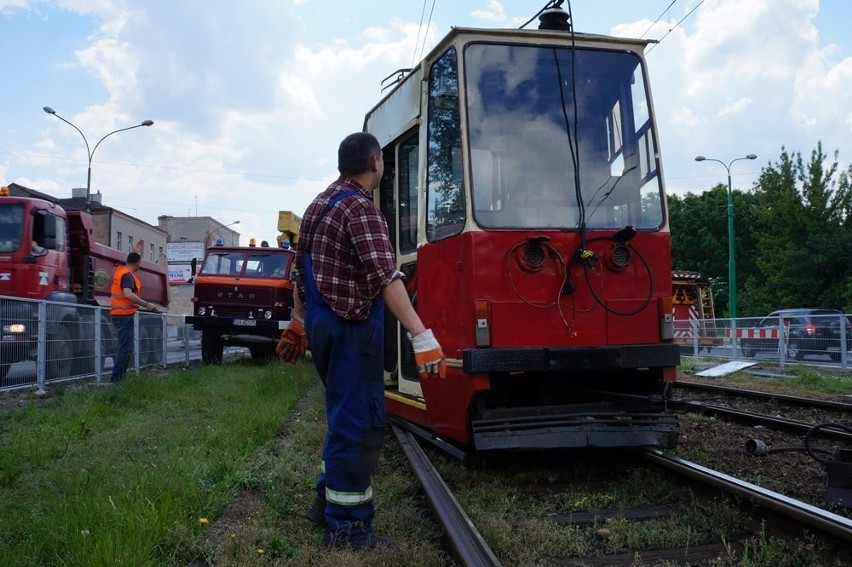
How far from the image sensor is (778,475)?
482 cm

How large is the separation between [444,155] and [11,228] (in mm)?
9319

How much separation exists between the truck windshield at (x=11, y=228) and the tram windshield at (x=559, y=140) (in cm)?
948

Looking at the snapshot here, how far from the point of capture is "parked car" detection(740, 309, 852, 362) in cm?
1397

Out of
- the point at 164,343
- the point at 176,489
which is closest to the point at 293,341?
the point at 176,489

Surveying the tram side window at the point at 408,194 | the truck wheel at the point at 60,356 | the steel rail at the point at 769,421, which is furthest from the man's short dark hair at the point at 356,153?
the truck wheel at the point at 60,356

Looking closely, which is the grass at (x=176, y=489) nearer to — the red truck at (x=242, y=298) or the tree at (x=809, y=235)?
the red truck at (x=242, y=298)

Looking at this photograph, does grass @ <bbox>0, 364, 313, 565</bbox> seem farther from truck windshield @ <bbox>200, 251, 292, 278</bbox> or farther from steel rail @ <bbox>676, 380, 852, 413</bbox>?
truck windshield @ <bbox>200, 251, 292, 278</bbox>

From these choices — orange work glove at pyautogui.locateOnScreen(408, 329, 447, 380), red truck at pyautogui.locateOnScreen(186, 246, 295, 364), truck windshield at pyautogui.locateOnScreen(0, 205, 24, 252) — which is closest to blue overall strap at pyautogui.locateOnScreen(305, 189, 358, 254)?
orange work glove at pyautogui.locateOnScreen(408, 329, 447, 380)

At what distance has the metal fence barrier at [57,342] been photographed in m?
8.84

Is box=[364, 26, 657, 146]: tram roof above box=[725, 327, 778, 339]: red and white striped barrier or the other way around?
above

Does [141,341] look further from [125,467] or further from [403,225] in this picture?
[125,467]

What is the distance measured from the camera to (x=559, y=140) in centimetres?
529

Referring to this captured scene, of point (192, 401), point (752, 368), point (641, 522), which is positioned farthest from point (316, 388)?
point (752, 368)

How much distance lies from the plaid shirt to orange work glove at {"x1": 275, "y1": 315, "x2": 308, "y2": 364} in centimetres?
53
